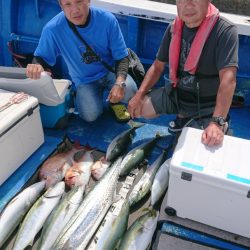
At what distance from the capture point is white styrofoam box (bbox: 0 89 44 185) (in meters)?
3.04

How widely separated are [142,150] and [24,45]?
271cm

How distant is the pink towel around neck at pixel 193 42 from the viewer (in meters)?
2.95

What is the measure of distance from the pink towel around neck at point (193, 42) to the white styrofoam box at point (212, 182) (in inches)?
31.5

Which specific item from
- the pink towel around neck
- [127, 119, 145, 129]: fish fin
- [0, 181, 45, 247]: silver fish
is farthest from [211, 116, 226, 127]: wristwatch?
[0, 181, 45, 247]: silver fish

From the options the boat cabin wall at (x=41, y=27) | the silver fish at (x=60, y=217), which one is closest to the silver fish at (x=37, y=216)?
the silver fish at (x=60, y=217)

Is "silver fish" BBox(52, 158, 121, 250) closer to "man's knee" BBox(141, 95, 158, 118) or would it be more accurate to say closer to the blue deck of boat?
the blue deck of boat

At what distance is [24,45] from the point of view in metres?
5.04

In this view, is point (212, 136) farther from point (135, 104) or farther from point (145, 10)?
point (145, 10)

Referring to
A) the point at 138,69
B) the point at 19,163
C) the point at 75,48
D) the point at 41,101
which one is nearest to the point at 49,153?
the point at 19,163

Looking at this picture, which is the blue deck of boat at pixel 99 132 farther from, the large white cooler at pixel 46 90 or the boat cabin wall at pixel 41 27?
the boat cabin wall at pixel 41 27

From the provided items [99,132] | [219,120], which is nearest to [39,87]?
[99,132]

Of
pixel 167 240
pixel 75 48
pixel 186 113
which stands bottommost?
pixel 167 240

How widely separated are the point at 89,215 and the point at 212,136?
3.93ft

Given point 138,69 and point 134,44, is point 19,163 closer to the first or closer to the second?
point 138,69
